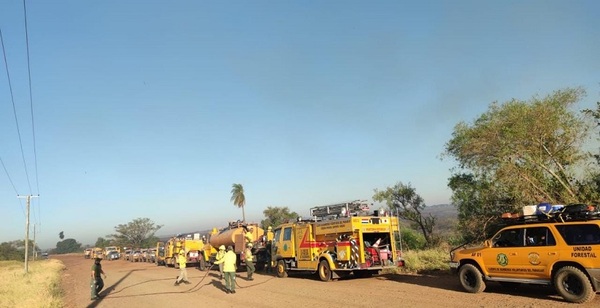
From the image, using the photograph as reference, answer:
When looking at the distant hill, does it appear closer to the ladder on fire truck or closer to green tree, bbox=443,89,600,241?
green tree, bbox=443,89,600,241

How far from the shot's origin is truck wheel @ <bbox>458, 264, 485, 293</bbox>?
38.5ft

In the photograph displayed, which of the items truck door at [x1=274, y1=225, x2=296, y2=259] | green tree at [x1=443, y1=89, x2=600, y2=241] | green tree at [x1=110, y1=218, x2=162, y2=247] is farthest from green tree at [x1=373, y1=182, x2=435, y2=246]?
green tree at [x1=110, y1=218, x2=162, y2=247]

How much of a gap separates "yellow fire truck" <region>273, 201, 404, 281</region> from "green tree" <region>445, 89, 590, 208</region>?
10.5 m

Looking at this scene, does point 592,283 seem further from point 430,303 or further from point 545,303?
point 430,303

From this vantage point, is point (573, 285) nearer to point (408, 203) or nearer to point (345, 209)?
point (345, 209)

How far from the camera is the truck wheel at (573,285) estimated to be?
9422 mm

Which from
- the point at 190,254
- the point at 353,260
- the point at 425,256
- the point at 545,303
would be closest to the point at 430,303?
the point at 545,303

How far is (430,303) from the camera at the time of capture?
10.6 meters

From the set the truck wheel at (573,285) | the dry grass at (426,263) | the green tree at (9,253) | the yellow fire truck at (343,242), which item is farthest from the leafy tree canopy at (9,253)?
the truck wheel at (573,285)

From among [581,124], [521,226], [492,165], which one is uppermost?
[581,124]

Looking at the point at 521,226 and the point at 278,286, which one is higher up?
the point at 521,226

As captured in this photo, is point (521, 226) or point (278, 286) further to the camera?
point (278, 286)

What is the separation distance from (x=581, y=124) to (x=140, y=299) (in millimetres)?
25511

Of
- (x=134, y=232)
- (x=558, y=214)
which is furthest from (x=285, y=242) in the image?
(x=134, y=232)
